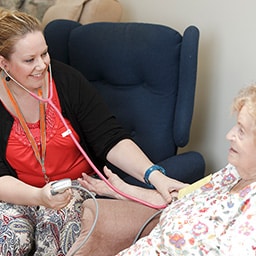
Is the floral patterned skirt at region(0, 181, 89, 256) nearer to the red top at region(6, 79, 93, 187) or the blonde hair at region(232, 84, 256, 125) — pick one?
the red top at region(6, 79, 93, 187)

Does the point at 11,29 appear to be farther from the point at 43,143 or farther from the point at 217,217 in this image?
the point at 217,217

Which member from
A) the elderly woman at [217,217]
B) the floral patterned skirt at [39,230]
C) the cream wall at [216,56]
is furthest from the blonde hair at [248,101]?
the floral patterned skirt at [39,230]

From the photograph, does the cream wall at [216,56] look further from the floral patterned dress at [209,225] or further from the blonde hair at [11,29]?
the blonde hair at [11,29]

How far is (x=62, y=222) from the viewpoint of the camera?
160cm

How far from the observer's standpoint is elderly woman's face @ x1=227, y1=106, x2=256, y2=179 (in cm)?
115

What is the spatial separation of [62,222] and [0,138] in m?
0.37

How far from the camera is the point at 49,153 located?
1.69 meters

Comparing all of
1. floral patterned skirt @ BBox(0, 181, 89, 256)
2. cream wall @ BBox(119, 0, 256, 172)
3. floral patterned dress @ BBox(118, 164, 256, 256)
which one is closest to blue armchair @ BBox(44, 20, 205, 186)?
cream wall @ BBox(119, 0, 256, 172)

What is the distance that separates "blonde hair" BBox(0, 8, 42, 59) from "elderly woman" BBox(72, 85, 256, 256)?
0.62 m

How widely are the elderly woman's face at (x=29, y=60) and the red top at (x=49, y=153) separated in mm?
146

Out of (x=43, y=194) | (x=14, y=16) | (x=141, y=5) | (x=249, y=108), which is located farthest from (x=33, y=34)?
(x=141, y=5)

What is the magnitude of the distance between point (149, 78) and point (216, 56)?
296mm

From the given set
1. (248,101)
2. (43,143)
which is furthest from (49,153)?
(248,101)

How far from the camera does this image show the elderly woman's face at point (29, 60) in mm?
1522
